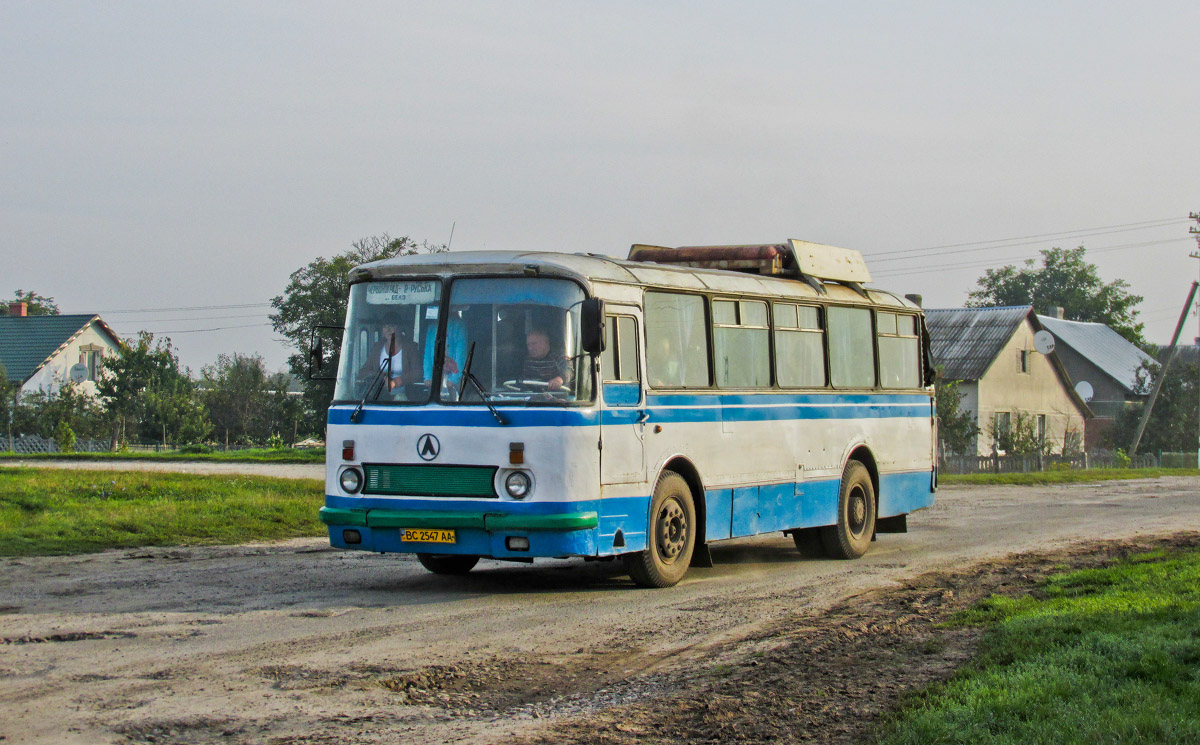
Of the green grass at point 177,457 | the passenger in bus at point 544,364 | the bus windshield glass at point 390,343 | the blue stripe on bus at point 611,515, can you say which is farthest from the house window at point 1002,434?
the bus windshield glass at point 390,343

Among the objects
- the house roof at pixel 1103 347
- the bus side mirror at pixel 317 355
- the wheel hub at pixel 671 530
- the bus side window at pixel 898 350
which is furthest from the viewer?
the house roof at pixel 1103 347

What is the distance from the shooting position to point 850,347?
53.5 ft

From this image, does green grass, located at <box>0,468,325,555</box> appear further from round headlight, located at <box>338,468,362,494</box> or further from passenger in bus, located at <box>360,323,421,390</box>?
passenger in bus, located at <box>360,323,421,390</box>

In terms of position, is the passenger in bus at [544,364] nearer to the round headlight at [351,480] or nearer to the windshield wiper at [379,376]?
the windshield wiper at [379,376]

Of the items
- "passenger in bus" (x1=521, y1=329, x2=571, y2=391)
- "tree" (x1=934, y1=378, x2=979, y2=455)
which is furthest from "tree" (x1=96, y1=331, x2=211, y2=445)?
"passenger in bus" (x1=521, y1=329, x2=571, y2=391)

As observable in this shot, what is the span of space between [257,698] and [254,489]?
1690cm

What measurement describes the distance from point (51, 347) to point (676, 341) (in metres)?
66.8

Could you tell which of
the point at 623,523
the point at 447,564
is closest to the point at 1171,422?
the point at 447,564

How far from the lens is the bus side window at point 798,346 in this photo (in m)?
14.8

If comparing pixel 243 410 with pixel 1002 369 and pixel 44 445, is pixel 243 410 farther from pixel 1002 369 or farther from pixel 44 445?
pixel 1002 369

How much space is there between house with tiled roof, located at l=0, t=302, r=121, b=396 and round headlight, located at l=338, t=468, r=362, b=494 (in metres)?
63.2

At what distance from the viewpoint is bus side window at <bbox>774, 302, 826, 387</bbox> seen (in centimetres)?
1476

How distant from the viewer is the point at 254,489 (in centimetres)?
2359

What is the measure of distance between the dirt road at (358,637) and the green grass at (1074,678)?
157cm
